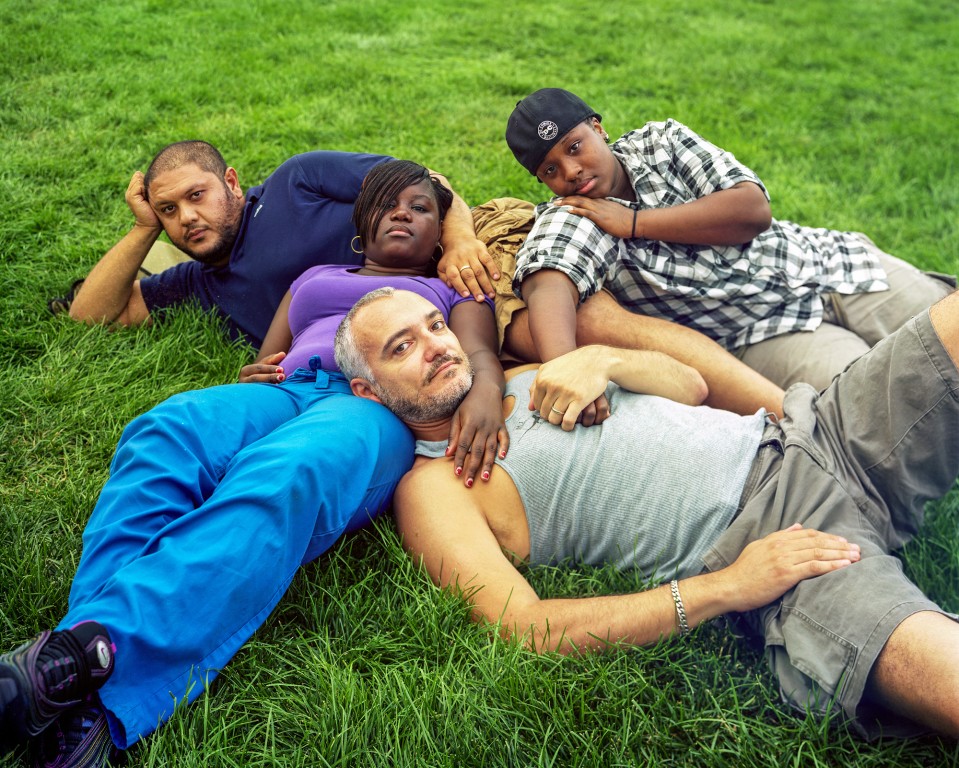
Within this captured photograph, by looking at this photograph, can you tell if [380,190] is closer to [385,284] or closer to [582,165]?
[385,284]

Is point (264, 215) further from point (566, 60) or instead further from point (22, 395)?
point (566, 60)

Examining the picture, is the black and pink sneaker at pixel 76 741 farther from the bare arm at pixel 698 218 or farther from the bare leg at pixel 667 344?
the bare arm at pixel 698 218

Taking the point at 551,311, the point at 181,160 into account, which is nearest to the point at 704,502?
the point at 551,311

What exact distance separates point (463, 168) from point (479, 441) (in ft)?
11.9

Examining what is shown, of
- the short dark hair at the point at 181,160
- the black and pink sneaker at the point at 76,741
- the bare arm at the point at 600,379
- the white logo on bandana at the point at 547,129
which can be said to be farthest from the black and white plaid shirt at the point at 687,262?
the black and pink sneaker at the point at 76,741

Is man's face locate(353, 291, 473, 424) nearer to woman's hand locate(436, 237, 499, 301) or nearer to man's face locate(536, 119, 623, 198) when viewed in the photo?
woman's hand locate(436, 237, 499, 301)

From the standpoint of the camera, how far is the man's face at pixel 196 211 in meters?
4.17

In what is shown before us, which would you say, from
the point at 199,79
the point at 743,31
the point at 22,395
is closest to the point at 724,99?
the point at 743,31

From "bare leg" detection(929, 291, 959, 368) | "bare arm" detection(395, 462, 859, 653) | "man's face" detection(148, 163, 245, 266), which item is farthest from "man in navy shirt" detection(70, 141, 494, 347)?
"bare leg" detection(929, 291, 959, 368)

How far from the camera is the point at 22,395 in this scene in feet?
12.5

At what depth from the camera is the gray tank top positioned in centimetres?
276

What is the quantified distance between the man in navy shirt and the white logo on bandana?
64cm

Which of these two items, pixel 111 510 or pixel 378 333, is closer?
pixel 111 510

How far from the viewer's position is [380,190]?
12.7 feet
